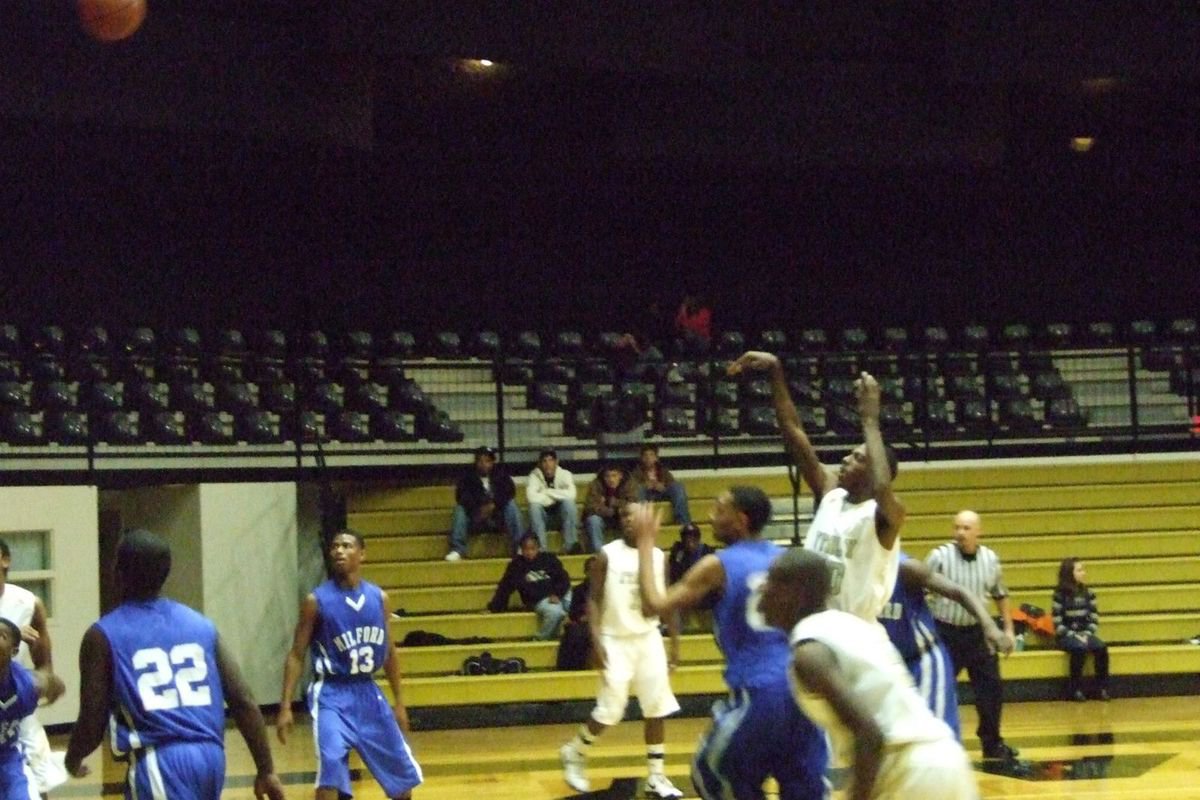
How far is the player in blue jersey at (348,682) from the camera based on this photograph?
8.57 meters

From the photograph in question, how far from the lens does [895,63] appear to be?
72.8 ft

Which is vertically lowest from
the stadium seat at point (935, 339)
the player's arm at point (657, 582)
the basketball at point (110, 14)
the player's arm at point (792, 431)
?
the player's arm at point (657, 582)

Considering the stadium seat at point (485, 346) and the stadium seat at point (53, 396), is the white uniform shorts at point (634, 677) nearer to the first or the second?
the stadium seat at point (53, 396)

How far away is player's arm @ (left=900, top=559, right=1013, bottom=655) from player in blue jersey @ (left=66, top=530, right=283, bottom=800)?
3.26 meters

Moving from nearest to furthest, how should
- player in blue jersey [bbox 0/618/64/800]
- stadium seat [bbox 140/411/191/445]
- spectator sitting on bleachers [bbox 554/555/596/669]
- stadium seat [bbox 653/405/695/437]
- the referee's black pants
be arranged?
player in blue jersey [bbox 0/618/64/800]
the referee's black pants
spectator sitting on bleachers [bbox 554/555/596/669]
stadium seat [bbox 140/411/191/445]
stadium seat [bbox 653/405/695/437]

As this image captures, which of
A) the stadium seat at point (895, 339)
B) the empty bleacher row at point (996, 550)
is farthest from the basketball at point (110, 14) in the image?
the stadium seat at point (895, 339)

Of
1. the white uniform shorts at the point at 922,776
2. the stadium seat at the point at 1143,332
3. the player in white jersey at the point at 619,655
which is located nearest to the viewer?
the white uniform shorts at the point at 922,776

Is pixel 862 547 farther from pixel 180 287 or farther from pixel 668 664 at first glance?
pixel 180 287

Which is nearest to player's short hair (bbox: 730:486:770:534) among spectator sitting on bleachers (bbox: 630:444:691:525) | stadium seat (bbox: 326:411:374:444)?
spectator sitting on bleachers (bbox: 630:444:691:525)

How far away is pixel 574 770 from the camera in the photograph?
1161cm

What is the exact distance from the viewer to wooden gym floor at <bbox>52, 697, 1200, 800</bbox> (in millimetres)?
11227

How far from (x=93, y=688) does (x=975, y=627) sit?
25.6ft

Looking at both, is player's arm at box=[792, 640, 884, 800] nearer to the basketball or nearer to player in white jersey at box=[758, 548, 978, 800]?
player in white jersey at box=[758, 548, 978, 800]

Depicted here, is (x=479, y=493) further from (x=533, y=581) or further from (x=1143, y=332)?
(x=1143, y=332)
